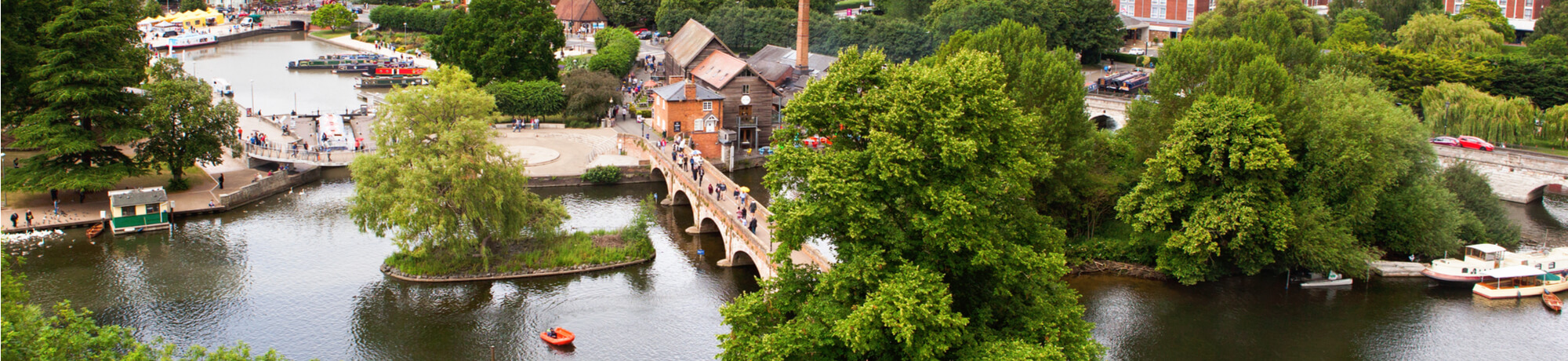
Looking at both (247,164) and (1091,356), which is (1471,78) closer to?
(1091,356)

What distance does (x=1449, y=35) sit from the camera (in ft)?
265

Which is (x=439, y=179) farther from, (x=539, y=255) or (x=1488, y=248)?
(x=1488, y=248)

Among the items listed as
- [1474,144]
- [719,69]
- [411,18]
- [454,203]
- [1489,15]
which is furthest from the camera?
[411,18]

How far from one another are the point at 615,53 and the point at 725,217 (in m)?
51.0

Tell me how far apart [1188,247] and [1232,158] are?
12.5 feet

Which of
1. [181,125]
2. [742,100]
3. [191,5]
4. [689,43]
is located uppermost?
[191,5]

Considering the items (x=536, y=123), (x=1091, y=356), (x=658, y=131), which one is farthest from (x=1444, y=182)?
(x=536, y=123)

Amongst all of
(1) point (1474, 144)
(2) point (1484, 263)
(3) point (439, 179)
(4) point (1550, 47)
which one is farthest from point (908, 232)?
(4) point (1550, 47)

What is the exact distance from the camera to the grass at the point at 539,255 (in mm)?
45906

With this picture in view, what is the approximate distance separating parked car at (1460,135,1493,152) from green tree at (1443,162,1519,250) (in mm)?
9909

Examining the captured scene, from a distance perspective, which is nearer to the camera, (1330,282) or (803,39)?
(1330,282)

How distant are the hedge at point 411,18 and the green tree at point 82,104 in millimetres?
74475

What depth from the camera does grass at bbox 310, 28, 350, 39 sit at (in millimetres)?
140425

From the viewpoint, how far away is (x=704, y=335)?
3962 cm
